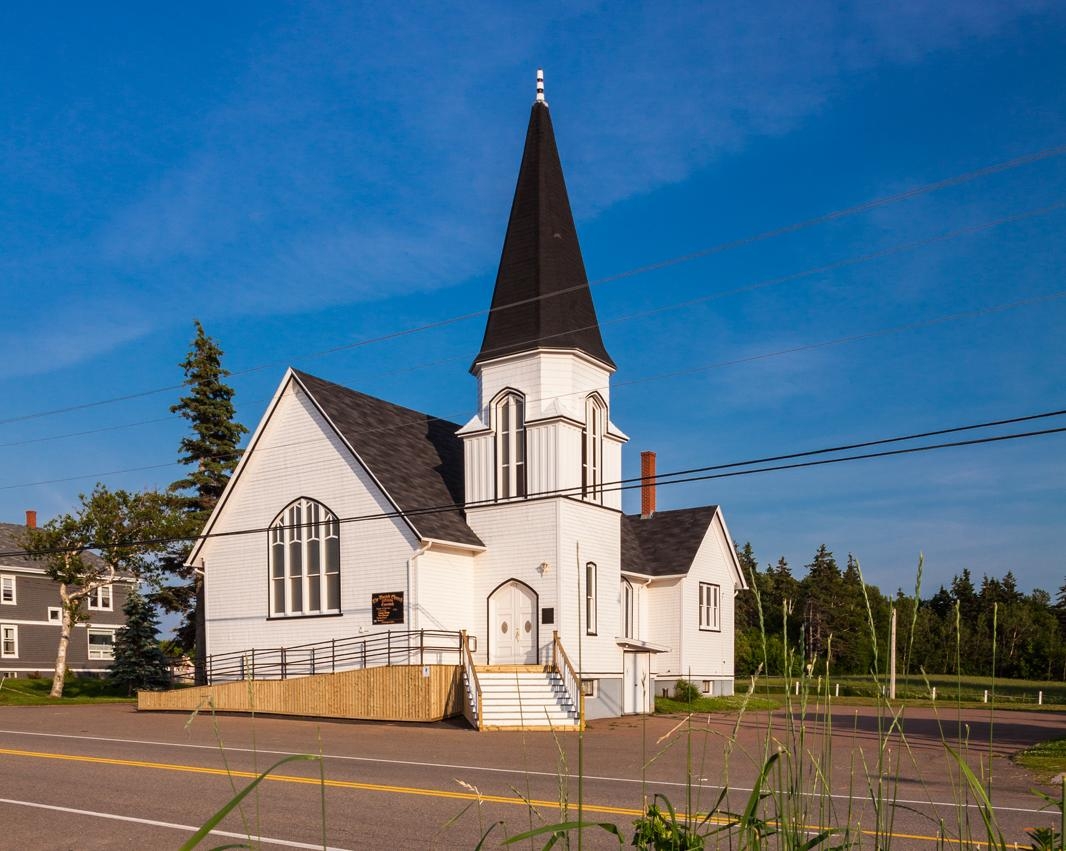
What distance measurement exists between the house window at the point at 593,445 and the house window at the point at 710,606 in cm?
1078

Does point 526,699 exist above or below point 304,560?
below

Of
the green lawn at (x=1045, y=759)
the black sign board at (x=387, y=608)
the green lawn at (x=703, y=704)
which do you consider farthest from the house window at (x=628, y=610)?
the green lawn at (x=1045, y=759)

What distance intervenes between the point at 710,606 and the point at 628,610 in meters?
5.16

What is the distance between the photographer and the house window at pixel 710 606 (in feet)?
136

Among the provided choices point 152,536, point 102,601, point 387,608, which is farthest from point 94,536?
point 102,601

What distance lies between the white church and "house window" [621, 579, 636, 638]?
1882 millimetres

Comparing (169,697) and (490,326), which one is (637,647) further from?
(169,697)

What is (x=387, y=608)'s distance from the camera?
101 ft

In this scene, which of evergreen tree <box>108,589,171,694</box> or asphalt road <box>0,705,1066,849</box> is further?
evergreen tree <box>108,589,171,694</box>

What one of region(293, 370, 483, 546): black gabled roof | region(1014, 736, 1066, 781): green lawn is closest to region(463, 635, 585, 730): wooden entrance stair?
region(293, 370, 483, 546): black gabled roof

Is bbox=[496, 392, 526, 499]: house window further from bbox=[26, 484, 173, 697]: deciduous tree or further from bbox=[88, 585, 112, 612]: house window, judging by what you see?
bbox=[88, 585, 112, 612]: house window

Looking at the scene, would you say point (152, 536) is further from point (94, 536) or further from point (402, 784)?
point (402, 784)

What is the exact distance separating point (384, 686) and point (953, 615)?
26.5m

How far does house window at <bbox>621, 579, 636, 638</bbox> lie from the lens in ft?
125
